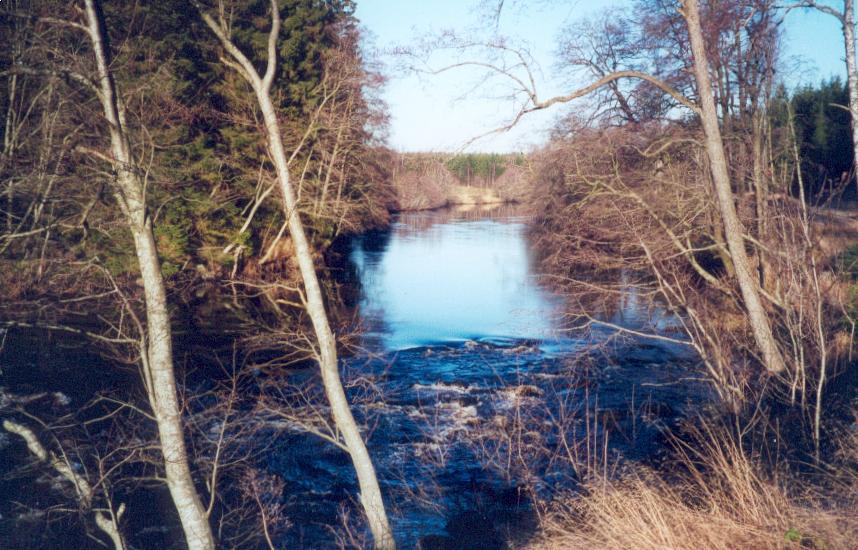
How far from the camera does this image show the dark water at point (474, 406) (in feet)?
26.8

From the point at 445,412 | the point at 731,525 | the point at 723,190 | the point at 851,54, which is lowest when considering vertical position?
the point at 445,412

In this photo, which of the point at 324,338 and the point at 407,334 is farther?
the point at 407,334

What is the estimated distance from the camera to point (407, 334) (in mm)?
17094

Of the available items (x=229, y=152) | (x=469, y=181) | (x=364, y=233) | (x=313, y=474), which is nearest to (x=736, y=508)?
(x=313, y=474)

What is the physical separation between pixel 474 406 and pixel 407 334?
5864 millimetres

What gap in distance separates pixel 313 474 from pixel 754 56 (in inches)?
605

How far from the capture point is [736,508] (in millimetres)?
4727

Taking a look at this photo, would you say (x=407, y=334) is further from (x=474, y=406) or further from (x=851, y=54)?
(x=851, y=54)

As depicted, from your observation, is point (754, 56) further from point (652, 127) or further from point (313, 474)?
point (313, 474)

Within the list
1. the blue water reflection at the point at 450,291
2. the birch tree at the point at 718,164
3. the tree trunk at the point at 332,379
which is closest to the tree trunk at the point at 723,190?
the birch tree at the point at 718,164

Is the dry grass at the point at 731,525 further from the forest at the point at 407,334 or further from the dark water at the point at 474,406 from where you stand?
the dark water at the point at 474,406

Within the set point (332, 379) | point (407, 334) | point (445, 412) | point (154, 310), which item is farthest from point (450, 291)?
point (154, 310)

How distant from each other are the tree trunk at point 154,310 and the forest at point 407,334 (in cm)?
3

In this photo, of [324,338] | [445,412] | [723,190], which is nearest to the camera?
[324,338]
